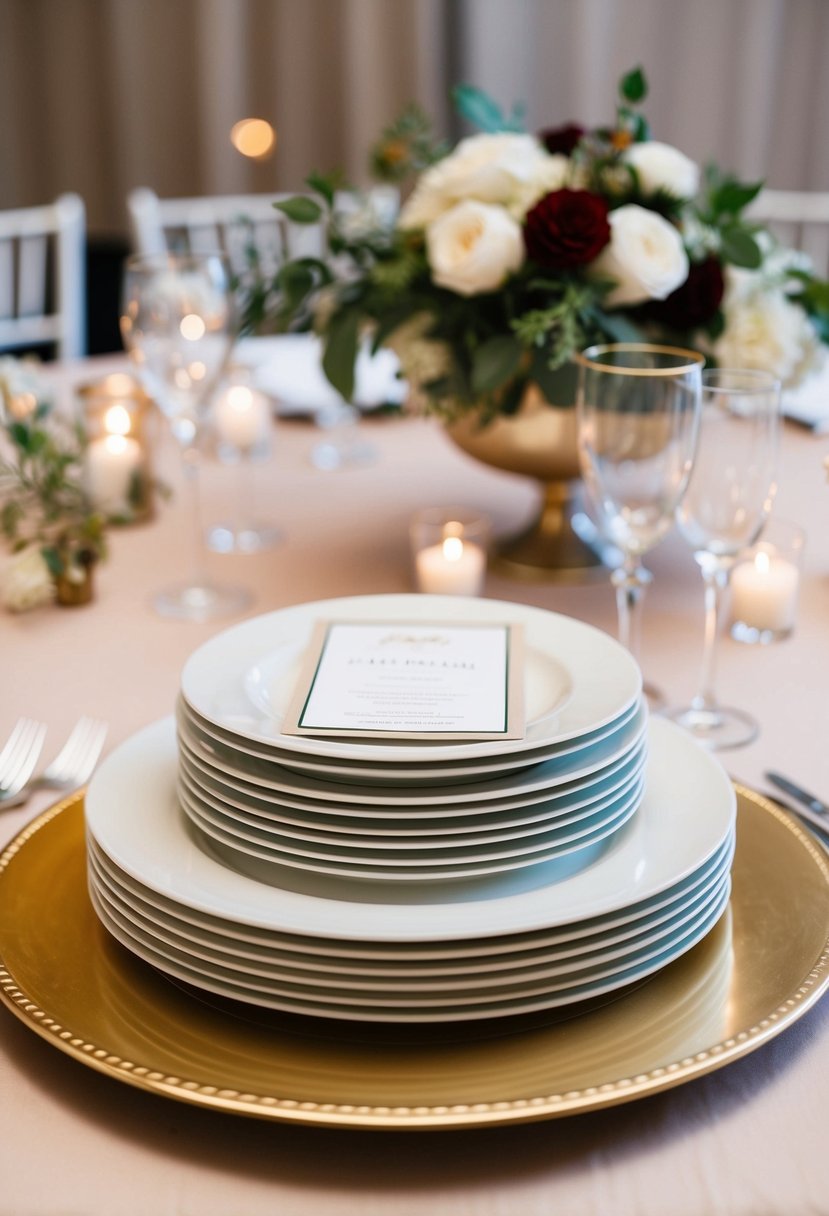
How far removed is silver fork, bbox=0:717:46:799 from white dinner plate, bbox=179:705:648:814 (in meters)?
0.26

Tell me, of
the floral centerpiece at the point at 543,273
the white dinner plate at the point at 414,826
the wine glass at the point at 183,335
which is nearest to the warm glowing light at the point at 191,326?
the wine glass at the point at 183,335

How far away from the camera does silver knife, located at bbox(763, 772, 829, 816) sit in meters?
0.79

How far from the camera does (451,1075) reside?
20.7 inches

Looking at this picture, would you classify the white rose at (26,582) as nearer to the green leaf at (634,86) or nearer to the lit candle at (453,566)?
the lit candle at (453,566)

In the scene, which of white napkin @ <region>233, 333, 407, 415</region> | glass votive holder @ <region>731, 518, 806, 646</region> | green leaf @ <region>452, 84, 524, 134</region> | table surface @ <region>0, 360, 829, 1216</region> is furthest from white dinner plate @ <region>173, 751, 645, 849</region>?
white napkin @ <region>233, 333, 407, 415</region>

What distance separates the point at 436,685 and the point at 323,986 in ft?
0.57

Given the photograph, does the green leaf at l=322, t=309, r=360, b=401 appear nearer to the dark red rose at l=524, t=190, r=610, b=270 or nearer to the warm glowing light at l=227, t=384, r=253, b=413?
the dark red rose at l=524, t=190, r=610, b=270

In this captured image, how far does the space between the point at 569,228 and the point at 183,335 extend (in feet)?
1.18

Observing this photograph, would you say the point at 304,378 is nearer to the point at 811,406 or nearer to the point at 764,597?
the point at 811,406

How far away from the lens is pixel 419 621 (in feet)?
2.49

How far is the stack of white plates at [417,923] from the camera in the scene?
54 cm

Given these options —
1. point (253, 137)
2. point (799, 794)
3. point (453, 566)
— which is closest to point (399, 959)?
point (799, 794)

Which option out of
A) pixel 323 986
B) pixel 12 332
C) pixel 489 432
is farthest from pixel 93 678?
pixel 12 332

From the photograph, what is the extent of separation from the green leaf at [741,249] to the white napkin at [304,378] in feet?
1.98
